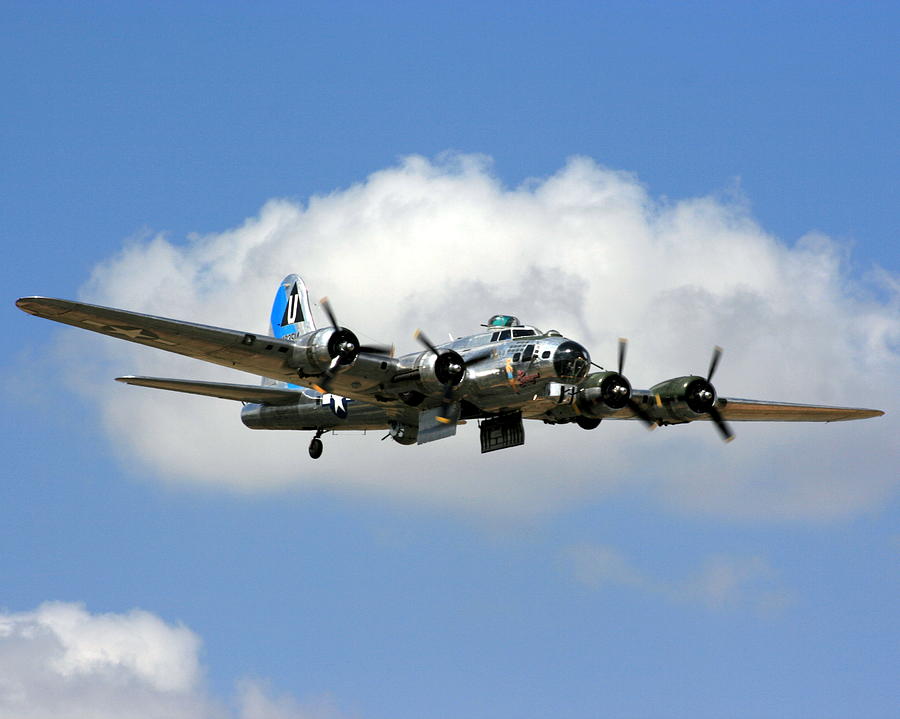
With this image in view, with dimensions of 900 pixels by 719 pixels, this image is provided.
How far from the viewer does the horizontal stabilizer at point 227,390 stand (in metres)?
38.7

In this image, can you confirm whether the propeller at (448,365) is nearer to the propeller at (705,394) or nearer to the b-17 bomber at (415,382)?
the b-17 bomber at (415,382)

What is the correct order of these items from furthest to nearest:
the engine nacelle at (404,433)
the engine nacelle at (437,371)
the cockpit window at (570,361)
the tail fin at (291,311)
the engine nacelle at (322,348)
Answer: the tail fin at (291,311), the engine nacelle at (404,433), the engine nacelle at (437,371), the cockpit window at (570,361), the engine nacelle at (322,348)

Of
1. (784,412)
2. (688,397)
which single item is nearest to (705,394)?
(688,397)

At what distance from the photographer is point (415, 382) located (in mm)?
37469

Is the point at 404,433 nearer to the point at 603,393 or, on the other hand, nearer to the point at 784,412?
the point at 603,393

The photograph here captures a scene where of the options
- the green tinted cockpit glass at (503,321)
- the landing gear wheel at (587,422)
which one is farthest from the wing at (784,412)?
the green tinted cockpit glass at (503,321)

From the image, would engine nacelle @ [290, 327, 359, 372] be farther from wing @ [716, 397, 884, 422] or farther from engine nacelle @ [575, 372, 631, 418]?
wing @ [716, 397, 884, 422]

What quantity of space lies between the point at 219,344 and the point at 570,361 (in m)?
10.0

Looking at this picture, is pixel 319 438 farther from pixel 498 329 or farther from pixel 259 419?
pixel 498 329

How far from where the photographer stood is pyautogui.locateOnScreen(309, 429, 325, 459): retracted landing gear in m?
43.0

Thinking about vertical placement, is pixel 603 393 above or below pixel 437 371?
above

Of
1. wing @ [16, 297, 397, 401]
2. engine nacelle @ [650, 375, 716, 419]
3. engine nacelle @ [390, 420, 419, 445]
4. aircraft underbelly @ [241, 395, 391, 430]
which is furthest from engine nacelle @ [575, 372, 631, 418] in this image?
wing @ [16, 297, 397, 401]

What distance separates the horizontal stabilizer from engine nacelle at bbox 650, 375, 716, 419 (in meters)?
12.5

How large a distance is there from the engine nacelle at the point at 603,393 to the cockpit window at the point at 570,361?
3.83m
